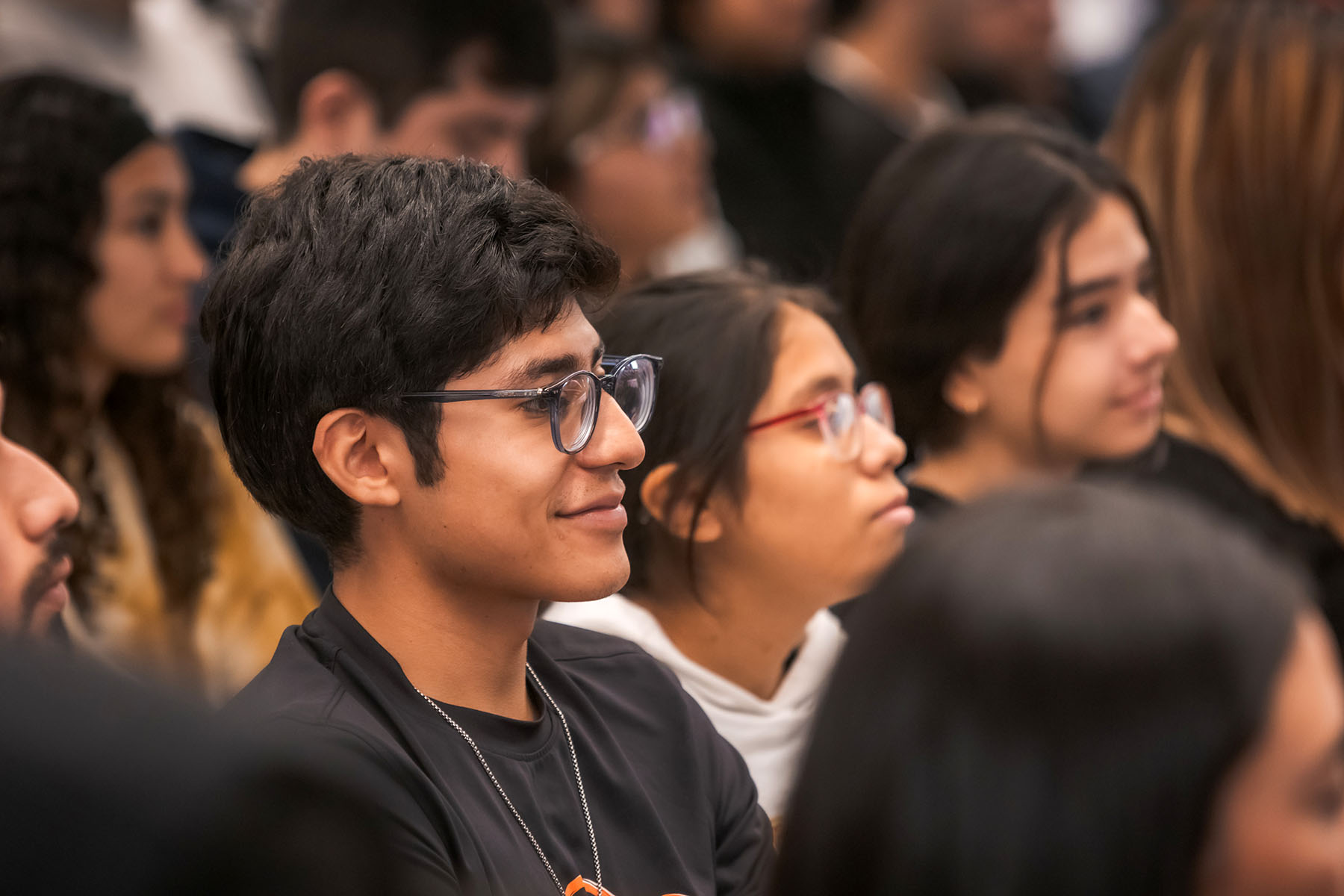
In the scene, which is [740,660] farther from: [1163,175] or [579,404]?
[1163,175]

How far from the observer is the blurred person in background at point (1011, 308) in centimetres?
249

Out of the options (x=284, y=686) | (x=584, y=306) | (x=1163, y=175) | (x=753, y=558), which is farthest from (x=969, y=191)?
(x=284, y=686)

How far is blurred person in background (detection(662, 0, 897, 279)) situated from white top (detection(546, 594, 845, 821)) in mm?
2259

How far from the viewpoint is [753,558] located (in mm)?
2115

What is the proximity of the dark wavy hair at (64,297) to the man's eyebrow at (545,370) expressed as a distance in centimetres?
125

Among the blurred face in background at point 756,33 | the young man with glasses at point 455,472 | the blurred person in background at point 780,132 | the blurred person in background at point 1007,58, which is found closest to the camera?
the young man with glasses at point 455,472

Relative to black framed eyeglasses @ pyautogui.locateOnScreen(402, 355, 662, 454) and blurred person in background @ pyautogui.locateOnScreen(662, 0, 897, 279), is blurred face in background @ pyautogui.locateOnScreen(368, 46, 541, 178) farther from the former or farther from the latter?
black framed eyeglasses @ pyautogui.locateOnScreen(402, 355, 662, 454)

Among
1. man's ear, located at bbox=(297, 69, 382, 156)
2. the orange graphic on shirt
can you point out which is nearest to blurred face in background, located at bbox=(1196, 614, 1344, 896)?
the orange graphic on shirt

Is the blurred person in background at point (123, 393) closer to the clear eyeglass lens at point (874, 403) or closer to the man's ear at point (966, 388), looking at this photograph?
the clear eyeglass lens at point (874, 403)

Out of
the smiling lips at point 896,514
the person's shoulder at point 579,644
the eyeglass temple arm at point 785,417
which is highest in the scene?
the eyeglass temple arm at point 785,417

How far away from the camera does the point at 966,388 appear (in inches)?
101

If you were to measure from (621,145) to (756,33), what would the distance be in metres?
0.77

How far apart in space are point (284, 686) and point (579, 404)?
429mm

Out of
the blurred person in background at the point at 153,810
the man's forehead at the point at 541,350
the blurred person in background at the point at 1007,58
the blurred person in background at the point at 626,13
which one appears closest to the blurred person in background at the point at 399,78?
the blurred person in background at the point at 626,13
